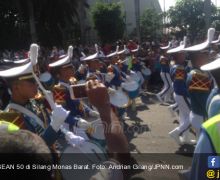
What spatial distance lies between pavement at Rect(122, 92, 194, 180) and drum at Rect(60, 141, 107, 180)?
1675 mm

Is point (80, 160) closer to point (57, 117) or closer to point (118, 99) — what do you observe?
point (57, 117)

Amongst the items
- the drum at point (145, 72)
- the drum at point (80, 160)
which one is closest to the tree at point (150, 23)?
the drum at point (145, 72)

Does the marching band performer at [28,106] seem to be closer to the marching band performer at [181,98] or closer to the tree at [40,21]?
the marching band performer at [181,98]

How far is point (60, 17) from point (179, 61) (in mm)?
24398

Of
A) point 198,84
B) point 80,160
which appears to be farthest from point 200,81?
point 80,160

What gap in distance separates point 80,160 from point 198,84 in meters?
3.53

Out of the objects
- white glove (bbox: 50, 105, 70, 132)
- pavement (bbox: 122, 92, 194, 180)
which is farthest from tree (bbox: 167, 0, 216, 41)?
white glove (bbox: 50, 105, 70, 132)

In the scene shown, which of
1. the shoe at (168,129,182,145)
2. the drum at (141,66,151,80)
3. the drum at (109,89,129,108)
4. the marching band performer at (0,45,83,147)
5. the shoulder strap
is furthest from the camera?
the drum at (141,66,151,80)

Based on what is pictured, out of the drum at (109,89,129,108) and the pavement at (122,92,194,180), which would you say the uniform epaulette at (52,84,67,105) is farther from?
the drum at (109,89,129,108)

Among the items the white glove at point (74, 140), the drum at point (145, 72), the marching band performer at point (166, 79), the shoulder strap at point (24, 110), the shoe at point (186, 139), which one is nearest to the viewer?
the white glove at point (74, 140)

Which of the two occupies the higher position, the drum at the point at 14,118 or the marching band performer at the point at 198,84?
the drum at the point at 14,118

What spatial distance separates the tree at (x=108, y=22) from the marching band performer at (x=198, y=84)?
31186 mm

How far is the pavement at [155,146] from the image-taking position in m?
6.39

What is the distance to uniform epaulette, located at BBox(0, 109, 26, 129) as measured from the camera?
348cm
